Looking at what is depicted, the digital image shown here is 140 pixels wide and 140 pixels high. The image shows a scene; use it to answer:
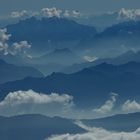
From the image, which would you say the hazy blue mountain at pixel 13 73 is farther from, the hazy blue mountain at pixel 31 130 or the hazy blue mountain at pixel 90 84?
the hazy blue mountain at pixel 31 130

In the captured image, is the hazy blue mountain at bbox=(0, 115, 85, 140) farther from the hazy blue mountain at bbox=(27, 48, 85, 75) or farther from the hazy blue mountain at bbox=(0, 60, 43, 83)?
the hazy blue mountain at bbox=(27, 48, 85, 75)

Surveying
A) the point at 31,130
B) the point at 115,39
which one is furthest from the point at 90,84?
the point at 115,39

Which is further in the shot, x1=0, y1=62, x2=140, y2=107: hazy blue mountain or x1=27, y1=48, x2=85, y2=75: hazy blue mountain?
x1=27, y1=48, x2=85, y2=75: hazy blue mountain

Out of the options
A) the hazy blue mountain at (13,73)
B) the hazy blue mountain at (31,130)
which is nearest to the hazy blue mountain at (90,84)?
the hazy blue mountain at (13,73)

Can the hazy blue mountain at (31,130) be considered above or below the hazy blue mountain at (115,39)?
below

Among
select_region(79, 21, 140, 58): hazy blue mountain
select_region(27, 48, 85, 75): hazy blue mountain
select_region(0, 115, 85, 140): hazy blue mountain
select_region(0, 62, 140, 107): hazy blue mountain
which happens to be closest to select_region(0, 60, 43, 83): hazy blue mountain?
select_region(0, 62, 140, 107): hazy blue mountain

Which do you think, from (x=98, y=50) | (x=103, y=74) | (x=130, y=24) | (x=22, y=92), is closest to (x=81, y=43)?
(x=98, y=50)

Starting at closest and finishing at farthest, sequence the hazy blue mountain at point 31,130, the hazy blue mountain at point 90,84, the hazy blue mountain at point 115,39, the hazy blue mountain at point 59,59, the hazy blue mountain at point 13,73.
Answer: the hazy blue mountain at point 31,130
the hazy blue mountain at point 90,84
the hazy blue mountain at point 13,73
the hazy blue mountain at point 59,59
the hazy blue mountain at point 115,39

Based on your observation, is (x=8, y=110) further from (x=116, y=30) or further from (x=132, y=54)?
(x=116, y=30)
